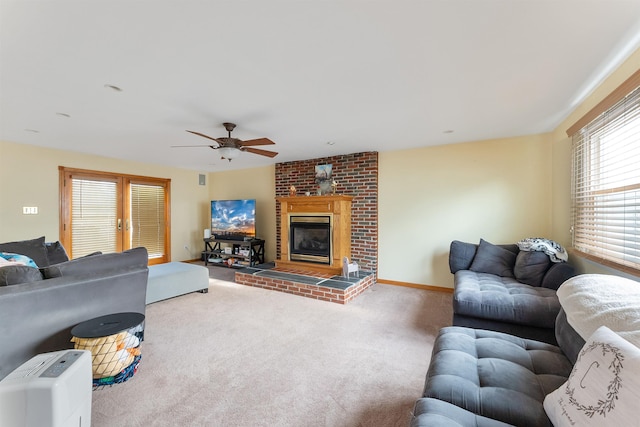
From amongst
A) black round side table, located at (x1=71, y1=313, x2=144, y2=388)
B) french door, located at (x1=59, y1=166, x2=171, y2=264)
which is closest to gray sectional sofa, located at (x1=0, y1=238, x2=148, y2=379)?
black round side table, located at (x1=71, y1=313, x2=144, y2=388)

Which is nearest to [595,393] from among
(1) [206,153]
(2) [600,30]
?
(2) [600,30]

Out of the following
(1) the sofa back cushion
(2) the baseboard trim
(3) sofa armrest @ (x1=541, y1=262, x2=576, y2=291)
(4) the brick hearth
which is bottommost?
(2) the baseboard trim

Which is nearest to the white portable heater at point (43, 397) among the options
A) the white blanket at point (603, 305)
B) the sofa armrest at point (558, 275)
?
the white blanket at point (603, 305)

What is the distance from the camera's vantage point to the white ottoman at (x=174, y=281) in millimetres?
3422

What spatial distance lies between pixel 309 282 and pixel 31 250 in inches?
136

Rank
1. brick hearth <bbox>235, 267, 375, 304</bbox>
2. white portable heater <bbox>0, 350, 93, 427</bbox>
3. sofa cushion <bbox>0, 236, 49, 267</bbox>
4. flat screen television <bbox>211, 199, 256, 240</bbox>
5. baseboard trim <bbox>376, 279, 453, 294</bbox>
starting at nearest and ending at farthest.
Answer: white portable heater <bbox>0, 350, 93, 427</bbox> < sofa cushion <bbox>0, 236, 49, 267</bbox> < brick hearth <bbox>235, 267, 375, 304</bbox> < baseboard trim <bbox>376, 279, 453, 294</bbox> < flat screen television <bbox>211, 199, 256, 240</bbox>

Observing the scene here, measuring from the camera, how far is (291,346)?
2449 millimetres

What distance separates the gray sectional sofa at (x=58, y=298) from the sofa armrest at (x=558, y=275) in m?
4.02

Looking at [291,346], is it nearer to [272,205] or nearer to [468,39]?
[468,39]

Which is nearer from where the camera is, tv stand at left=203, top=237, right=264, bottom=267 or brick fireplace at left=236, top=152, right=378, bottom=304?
brick fireplace at left=236, top=152, right=378, bottom=304

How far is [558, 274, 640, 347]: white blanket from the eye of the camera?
43.1 inches

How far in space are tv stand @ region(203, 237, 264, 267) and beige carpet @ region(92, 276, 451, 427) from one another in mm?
2018

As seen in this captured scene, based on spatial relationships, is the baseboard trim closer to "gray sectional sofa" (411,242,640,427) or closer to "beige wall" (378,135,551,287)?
"beige wall" (378,135,551,287)

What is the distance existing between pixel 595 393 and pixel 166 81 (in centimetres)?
302
